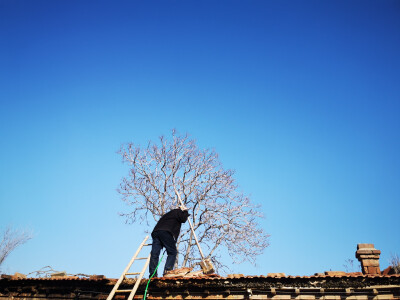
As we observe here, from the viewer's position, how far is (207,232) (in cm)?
1786

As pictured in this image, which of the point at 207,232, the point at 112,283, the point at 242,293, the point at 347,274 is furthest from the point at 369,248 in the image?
the point at 207,232

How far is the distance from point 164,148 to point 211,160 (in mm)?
3274

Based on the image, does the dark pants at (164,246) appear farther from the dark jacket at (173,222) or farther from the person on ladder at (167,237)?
the dark jacket at (173,222)

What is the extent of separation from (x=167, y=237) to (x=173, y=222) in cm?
51

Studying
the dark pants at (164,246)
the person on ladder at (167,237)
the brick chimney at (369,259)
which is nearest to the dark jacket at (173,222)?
the person on ladder at (167,237)

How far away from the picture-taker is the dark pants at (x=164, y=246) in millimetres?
7820

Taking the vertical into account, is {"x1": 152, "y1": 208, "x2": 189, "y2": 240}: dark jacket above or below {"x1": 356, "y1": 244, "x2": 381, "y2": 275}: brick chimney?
above

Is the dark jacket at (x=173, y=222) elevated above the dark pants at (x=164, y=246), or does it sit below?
above

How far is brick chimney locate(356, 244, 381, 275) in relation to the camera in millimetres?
7316

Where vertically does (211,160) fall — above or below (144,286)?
above

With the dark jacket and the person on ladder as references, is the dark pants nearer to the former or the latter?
the person on ladder

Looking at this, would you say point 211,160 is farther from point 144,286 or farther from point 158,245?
point 144,286

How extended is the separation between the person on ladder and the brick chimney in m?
4.87

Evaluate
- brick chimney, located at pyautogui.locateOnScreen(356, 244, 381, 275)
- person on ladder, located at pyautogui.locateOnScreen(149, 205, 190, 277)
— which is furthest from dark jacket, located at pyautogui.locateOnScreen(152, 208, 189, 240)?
brick chimney, located at pyautogui.locateOnScreen(356, 244, 381, 275)
